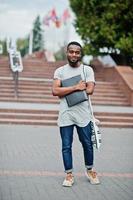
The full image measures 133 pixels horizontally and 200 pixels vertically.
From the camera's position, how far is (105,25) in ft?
66.6

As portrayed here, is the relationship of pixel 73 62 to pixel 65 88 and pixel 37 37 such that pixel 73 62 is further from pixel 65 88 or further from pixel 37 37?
pixel 37 37

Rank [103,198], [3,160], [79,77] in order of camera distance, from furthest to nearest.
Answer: [3,160]
[79,77]
[103,198]

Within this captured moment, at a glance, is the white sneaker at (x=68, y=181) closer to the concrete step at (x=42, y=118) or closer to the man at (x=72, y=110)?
the man at (x=72, y=110)

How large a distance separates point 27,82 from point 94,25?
4.64m

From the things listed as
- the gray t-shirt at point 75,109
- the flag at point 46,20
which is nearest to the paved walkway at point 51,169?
the gray t-shirt at point 75,109

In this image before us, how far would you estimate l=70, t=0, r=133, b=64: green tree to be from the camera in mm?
20047

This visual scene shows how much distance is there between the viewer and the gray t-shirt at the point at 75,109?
5664 mm

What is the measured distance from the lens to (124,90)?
17.8 meters

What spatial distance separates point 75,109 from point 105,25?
1510cm

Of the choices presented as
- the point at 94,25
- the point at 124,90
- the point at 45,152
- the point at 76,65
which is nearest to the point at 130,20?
the point at 94,25

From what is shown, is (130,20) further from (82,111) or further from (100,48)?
(82,111)

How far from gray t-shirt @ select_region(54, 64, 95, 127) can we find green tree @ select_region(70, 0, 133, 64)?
14204 mm

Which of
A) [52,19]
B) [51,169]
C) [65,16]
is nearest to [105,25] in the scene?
[51,169]

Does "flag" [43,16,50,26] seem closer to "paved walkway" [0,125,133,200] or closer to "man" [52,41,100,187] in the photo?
"paved walkway" [0,125,133,200]
